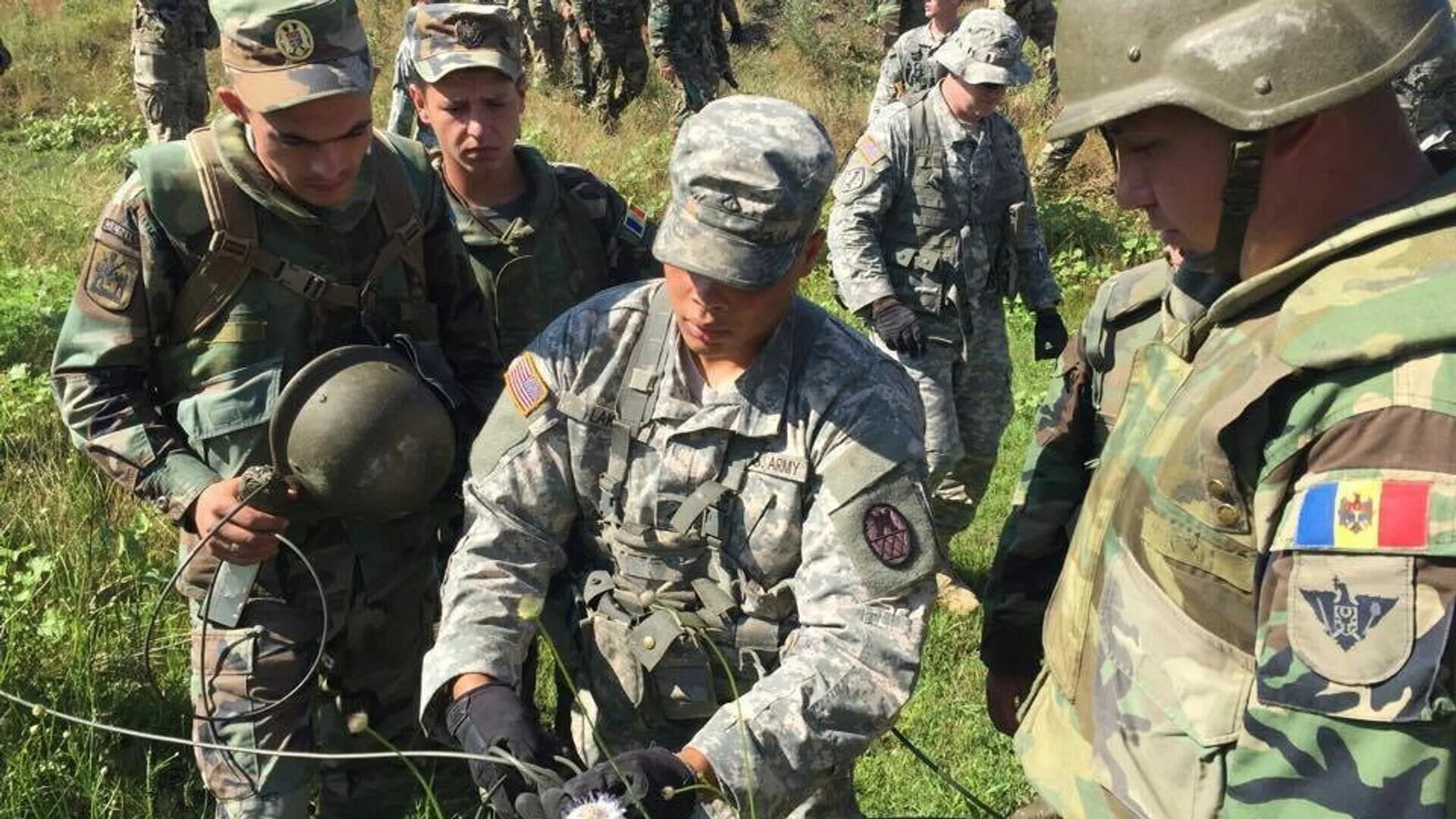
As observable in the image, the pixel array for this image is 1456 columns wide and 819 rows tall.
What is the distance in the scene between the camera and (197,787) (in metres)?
3.33

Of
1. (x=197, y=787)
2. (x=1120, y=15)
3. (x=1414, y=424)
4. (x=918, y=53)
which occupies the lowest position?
(x=197, y=787)

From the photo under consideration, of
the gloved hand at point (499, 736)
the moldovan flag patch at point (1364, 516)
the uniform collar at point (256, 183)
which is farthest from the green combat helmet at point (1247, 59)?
the uniform collar at point (256, 183)

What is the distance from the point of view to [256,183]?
2.70m

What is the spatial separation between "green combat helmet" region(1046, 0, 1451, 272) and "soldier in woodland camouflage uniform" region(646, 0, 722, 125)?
960cm

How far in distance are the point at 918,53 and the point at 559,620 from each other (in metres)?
7.15

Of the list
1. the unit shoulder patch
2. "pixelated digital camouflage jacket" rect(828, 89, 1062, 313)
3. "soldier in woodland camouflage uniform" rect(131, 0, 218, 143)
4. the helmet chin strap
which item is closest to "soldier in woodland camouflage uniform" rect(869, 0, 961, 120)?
"pixelated digital camouflage jacket" rect(828, 89, 1062, 313)

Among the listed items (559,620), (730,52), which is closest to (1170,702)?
(559,620)

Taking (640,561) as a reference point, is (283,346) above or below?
above

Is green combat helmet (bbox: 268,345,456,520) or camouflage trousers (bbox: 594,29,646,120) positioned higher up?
camouflage trousers (bbox: 594,29,646,120)

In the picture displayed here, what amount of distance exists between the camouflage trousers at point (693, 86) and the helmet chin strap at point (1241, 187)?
385 inches

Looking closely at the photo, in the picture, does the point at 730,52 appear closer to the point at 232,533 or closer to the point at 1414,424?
the point at 232,533

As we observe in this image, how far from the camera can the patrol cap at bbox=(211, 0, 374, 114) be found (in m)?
2.64

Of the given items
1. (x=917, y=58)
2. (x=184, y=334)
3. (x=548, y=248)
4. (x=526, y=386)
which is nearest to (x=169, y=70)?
(x=917, y=58)

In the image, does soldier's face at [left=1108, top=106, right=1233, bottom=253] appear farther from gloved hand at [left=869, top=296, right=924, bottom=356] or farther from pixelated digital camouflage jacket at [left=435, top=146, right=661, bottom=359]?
gloved hand at [left=869, top=296, right=924, bottom=356]
